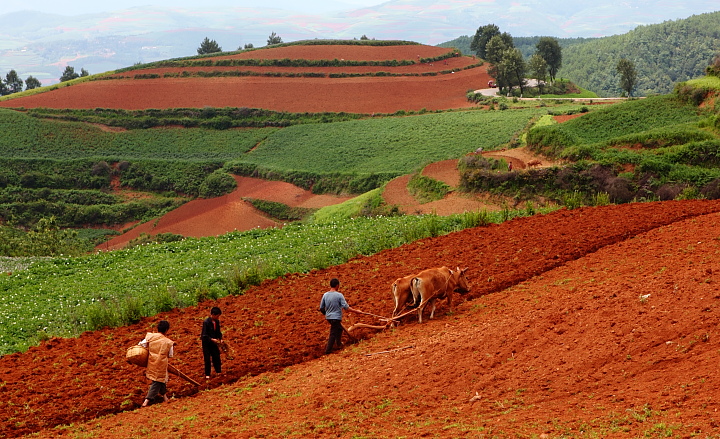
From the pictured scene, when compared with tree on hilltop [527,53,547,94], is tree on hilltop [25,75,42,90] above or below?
above

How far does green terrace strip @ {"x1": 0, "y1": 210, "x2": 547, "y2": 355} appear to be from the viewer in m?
19.3

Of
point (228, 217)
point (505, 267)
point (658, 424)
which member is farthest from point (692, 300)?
point (228, 217)

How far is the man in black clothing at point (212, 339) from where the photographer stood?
13.5 metres

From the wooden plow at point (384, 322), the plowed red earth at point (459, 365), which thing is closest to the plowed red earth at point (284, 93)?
the plowed red earth at point (459, 365)

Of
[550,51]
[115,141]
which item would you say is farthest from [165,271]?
[550,51]

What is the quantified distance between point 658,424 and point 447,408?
3125 mm

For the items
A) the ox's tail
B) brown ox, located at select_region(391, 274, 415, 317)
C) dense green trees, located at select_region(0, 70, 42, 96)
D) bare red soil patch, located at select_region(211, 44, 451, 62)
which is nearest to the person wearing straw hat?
brown ox, located at select_region(391, 274, 415, 317)

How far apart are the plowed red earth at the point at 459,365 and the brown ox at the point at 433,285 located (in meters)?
0.48

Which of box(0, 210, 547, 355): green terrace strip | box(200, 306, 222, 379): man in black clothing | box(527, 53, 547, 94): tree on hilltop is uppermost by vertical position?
box(527, 53, 547, 94): tree on hilltop

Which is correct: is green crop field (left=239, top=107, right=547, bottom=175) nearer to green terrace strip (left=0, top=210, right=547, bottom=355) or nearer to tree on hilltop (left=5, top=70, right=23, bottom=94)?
green terrace strip (left=0, top=210, right=547, bottom=355)

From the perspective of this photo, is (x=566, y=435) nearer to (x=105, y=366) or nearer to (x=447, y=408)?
(x=447, y=408)

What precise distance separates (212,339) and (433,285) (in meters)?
4.78

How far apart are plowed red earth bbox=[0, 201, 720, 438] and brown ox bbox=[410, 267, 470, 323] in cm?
48

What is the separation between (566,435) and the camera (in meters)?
9.00
